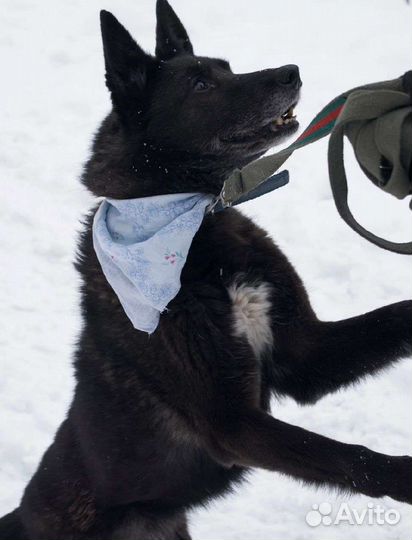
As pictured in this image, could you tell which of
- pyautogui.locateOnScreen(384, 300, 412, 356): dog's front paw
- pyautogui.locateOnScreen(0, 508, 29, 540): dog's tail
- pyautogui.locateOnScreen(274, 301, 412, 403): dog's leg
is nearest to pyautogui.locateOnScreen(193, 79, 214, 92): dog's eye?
pyautogui.locateOnScreen(274, 301, 412, 403): dog's leg

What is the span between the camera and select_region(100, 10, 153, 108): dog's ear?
3.04 metres

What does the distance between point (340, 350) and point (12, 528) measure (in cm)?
143

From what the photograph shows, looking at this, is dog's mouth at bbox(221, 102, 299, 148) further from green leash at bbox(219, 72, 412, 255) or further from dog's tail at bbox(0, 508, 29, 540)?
dog's tail at bbox(0, 508, 29, 540)

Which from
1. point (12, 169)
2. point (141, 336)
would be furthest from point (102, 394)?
point (12, 169)

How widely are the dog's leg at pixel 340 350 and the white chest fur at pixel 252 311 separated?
0.10m

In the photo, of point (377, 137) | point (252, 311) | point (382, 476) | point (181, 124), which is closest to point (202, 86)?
point (181, 124)

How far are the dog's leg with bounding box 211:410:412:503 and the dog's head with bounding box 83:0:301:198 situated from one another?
0.91 meters

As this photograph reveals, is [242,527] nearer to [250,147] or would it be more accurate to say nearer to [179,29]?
[250,147]

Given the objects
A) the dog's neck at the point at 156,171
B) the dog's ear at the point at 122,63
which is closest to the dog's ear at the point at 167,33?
the dog's ear at the point at 122,63

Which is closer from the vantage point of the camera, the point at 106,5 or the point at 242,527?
the point at 242,527

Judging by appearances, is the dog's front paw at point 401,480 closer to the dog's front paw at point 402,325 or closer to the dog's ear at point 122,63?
the dog's front paw at point 402,325

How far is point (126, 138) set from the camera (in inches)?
126

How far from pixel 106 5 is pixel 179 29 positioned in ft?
18.4

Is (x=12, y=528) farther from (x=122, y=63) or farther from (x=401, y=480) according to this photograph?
(x=122, y=63)
